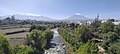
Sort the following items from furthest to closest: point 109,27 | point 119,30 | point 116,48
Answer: point 109,27 → point 119,30 → point 116,48

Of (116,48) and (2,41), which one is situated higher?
(2,41)

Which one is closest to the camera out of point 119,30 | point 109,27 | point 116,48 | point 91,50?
point 91,50

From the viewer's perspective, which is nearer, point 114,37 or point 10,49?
point 10,49

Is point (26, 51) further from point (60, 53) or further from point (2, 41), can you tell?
point (60, 53)

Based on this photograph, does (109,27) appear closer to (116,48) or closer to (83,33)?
(83,33)

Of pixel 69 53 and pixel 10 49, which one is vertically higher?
pixel 10 49

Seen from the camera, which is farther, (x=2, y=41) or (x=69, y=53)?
(x=69, y=53)

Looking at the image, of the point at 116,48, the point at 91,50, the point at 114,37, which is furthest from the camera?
the point at 114,37

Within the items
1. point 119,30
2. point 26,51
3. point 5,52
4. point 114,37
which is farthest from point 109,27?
point 5,52

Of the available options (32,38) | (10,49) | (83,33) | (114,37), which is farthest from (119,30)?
(10,49)
